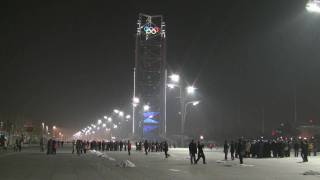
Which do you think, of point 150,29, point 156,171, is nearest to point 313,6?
point 156,171

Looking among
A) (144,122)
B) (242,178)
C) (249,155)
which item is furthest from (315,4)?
(144,122)

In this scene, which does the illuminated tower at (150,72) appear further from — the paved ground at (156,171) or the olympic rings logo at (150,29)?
→ the paved ground at (156,171)

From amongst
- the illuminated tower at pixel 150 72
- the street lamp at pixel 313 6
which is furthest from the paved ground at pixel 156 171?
the illuminated tower at pixel 150 72

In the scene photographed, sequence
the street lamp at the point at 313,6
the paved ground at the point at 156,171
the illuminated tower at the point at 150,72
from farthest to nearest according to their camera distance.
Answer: the illuminated tower at the point at 150,72
the street lamp at the point at 313,6
the paved ground at the point at 156,171

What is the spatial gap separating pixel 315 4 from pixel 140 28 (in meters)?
102

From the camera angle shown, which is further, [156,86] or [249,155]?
[156,86]

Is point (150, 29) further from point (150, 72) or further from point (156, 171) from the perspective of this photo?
point (156, 171)

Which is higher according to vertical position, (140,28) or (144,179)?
(140,28)

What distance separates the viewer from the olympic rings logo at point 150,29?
4938 inches

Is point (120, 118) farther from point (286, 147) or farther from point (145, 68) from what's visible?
point (286, 147)

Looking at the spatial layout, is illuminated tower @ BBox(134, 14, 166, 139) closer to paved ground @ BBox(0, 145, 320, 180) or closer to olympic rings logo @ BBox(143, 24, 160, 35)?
olympic rings logo @ BBox(143, 24, 160, 35)

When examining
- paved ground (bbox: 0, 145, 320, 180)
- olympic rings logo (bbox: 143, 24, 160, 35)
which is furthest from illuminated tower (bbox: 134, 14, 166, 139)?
paved ground (bbox: 0, 145, 320, 180)

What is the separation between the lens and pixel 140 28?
127 metres

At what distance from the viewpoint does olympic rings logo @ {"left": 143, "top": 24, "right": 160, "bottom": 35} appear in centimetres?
12544
